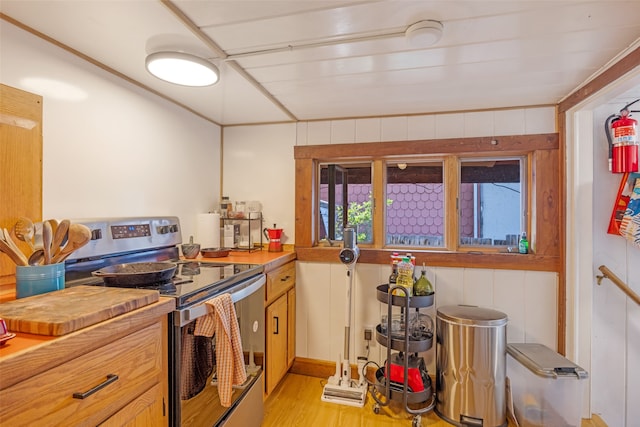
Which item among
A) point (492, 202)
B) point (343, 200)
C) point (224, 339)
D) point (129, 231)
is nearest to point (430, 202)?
point (492, 202)

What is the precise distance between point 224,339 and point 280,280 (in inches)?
36.3

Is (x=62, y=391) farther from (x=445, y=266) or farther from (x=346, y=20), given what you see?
(x=445, y=266)

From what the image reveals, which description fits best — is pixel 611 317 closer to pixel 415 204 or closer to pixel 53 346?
pixel 415 204

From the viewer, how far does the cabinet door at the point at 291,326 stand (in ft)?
7.89

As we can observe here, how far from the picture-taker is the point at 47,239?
1.10 metres

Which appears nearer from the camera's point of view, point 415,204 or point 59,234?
point 59,234

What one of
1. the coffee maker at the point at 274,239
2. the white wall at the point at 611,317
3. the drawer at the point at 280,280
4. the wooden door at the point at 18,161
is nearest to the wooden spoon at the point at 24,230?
the wooden door at the point at 18,161

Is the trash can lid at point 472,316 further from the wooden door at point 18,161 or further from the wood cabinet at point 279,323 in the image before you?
the wooden door at point 18,161

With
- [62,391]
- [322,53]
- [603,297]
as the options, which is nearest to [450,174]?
[603,297]

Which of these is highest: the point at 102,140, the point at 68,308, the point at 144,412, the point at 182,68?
the point at 182,68

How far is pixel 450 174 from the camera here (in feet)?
7.83

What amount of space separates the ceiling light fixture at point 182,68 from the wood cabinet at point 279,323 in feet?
3.80

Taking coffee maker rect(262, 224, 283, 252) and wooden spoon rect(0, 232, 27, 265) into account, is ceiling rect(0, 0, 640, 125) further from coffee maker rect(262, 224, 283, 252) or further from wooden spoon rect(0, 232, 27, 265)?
coffee maker rect(262, 224, 283, 252)

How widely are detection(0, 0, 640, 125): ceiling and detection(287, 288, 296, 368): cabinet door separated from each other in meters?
1.45
